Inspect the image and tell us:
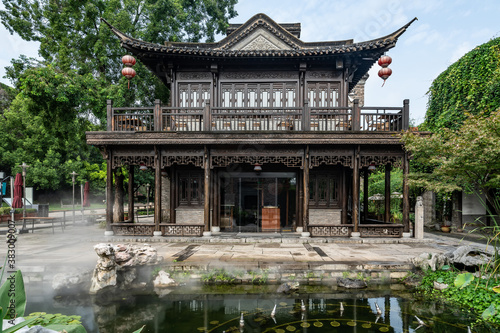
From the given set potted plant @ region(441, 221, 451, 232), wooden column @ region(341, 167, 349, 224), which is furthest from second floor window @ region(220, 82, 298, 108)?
potted plant @ region(441, 221, 451, 232)

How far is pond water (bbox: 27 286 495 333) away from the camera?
440 centimetres

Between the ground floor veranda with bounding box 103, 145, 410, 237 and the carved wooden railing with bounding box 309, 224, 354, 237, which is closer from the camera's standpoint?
the carved wooden railing with bounding box 309, 224, 354, 237

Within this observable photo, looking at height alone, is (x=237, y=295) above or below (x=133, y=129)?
below

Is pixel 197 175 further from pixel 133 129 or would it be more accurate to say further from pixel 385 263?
pixel 385 263

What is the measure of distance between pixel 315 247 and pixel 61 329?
7798 millimetres

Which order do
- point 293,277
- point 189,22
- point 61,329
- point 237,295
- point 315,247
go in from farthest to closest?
1. point 189,22
2. point 315,247
3. point 293,277
4. point 237,295
5. point 61,329

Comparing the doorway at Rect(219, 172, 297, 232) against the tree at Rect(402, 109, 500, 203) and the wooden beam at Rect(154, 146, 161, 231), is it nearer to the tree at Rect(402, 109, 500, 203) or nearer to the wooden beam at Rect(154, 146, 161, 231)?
the wooden beam at Rect(154, 146, 161, 231)

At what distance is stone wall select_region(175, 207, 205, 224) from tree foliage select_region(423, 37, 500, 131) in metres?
11.2

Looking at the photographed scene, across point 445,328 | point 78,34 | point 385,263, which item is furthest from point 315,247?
point 78,34

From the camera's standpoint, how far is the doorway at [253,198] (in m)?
11.4

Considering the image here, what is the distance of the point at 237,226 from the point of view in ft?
37.7

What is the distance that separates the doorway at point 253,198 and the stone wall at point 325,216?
81 centimetres

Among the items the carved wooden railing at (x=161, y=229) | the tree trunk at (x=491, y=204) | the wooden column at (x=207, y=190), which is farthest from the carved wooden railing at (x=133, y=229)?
the tree trunk at (x=491, y=204)

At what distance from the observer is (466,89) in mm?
12273
